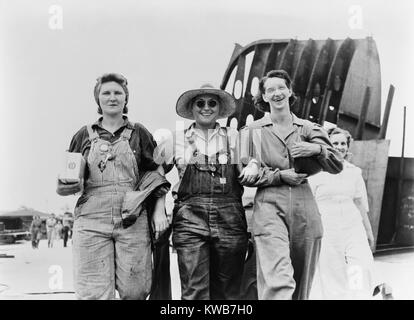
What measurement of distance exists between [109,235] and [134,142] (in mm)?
772

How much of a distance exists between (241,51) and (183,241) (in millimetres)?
1748

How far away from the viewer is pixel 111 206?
13.9 feet

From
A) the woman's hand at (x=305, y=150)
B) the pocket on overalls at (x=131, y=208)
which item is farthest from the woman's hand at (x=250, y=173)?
the pocket on overalls at (x=131, y=208)

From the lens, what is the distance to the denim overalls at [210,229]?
13.7 feet

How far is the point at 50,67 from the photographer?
467 cm

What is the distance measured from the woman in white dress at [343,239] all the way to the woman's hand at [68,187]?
1.93 m

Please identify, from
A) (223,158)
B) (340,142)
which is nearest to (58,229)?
(223,158)

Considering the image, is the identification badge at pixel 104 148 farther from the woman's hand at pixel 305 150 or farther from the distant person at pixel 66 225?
the woman's hand at pixel 305 150

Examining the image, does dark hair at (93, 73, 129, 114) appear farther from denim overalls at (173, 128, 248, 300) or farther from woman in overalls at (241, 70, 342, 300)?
woman in overalls at (241, 70, 342, 300)

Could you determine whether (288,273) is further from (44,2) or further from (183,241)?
(44,2)

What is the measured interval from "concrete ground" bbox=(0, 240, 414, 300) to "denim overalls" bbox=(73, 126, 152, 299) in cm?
44

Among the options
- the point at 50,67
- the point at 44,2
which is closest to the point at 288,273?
the point at 50,67

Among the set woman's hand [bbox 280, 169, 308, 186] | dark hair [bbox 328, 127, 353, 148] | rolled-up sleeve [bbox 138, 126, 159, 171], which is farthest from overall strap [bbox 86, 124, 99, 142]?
dark hair [bbox 328, 127, 353, 148]

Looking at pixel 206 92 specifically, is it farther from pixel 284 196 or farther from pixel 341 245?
pixel 341 245
